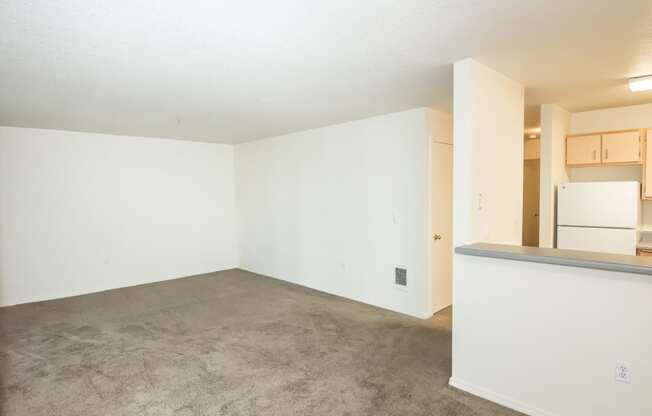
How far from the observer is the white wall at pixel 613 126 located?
403cm

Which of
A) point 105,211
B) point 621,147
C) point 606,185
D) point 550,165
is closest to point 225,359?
point 105,211

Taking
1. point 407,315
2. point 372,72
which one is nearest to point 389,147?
point 372,72

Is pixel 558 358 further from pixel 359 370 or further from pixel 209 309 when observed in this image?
pixel 209 309

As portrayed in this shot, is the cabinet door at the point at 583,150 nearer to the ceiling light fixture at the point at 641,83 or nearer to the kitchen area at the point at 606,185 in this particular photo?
the kitchen area at the point at 606,185

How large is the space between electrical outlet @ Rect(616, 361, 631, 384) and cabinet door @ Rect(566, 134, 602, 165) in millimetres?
2817

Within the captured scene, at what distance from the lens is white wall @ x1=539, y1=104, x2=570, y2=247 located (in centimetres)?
400

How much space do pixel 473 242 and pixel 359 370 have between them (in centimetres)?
136

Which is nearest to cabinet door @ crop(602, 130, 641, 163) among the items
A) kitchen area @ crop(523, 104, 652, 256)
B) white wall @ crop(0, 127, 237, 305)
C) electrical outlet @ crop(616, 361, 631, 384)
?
kitchen area @ crop(523, 104, 652, 256)

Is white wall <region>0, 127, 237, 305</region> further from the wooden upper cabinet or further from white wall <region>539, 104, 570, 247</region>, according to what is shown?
the wooden upper cabinet

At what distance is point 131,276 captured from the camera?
589cm

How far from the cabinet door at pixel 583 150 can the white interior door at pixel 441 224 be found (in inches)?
52.9

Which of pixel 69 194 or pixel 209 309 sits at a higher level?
pixel 69 194

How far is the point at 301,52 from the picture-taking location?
2.44 metres

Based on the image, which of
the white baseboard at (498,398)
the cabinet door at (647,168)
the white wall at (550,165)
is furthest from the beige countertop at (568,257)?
the cabinet door at (647,168)
